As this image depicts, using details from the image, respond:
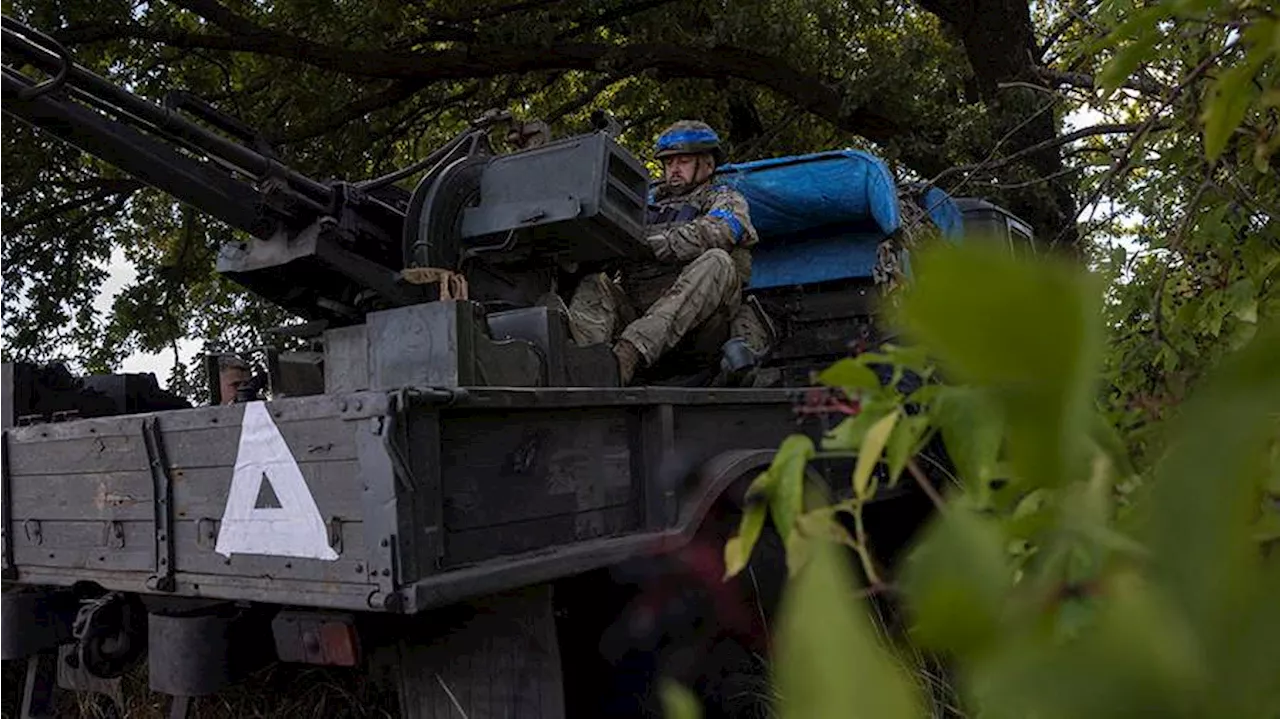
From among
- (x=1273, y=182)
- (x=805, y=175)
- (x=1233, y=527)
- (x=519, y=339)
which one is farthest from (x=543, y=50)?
(x=1233, y=527)

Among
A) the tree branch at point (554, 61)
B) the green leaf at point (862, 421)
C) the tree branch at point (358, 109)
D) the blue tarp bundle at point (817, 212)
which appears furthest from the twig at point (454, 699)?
the tree branch at point (358, 109)

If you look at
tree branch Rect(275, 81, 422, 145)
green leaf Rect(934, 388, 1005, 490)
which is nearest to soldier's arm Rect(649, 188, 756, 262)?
green leaf Rect(934, 388, 1005, 490)

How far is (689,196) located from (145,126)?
2.45 metres

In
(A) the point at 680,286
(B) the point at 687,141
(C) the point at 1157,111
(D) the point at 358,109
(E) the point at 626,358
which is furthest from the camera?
(D) the point at 358,109

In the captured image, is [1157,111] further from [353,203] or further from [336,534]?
[353,203]

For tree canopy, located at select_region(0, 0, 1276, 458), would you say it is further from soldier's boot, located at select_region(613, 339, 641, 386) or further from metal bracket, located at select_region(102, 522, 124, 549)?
metal bracket, located at select_region(102, 522, 124, 549)

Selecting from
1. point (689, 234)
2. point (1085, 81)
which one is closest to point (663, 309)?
point (689, 234)

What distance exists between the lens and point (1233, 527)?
36 cm

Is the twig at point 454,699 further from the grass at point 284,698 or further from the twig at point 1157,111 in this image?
the twig at point 1157,111

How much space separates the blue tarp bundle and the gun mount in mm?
1523

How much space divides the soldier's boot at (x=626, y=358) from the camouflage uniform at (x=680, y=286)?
0.09ft

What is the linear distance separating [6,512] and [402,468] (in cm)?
207

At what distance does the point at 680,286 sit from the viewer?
4.78 metres

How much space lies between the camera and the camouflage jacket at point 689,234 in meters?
5.00
